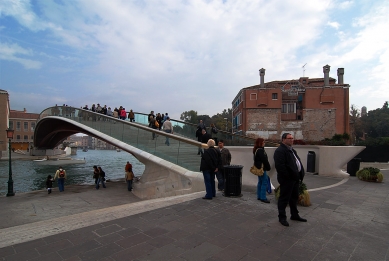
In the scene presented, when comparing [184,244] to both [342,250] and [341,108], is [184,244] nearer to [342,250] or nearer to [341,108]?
[342,250]

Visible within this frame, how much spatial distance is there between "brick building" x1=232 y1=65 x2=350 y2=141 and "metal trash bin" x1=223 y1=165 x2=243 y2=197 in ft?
95.6

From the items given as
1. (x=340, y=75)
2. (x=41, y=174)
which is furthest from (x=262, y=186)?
(x=340, y=75)

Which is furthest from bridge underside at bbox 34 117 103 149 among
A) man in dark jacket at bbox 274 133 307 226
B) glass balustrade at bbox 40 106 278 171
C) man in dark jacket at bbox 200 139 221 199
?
man in dark jacket at bbox 274 133 307 226

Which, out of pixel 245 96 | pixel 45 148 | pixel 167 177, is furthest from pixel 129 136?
pixel 45 148

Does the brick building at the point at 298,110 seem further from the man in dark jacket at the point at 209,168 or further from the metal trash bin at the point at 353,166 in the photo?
the man in dark jacket at the point at 209,168

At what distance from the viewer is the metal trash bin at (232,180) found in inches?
225

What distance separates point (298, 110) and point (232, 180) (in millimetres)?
32937

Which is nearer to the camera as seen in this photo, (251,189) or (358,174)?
(251,189)

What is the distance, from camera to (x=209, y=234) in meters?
3.61

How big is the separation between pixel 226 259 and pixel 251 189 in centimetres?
406

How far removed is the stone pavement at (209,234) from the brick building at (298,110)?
95.7 feet

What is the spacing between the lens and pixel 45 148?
52094 millimetres

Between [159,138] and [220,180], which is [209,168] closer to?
[220,180]

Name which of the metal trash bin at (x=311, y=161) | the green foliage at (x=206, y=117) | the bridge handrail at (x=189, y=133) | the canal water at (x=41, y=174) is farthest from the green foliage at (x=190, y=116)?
the metal trash bin at (x=311, y=161)
